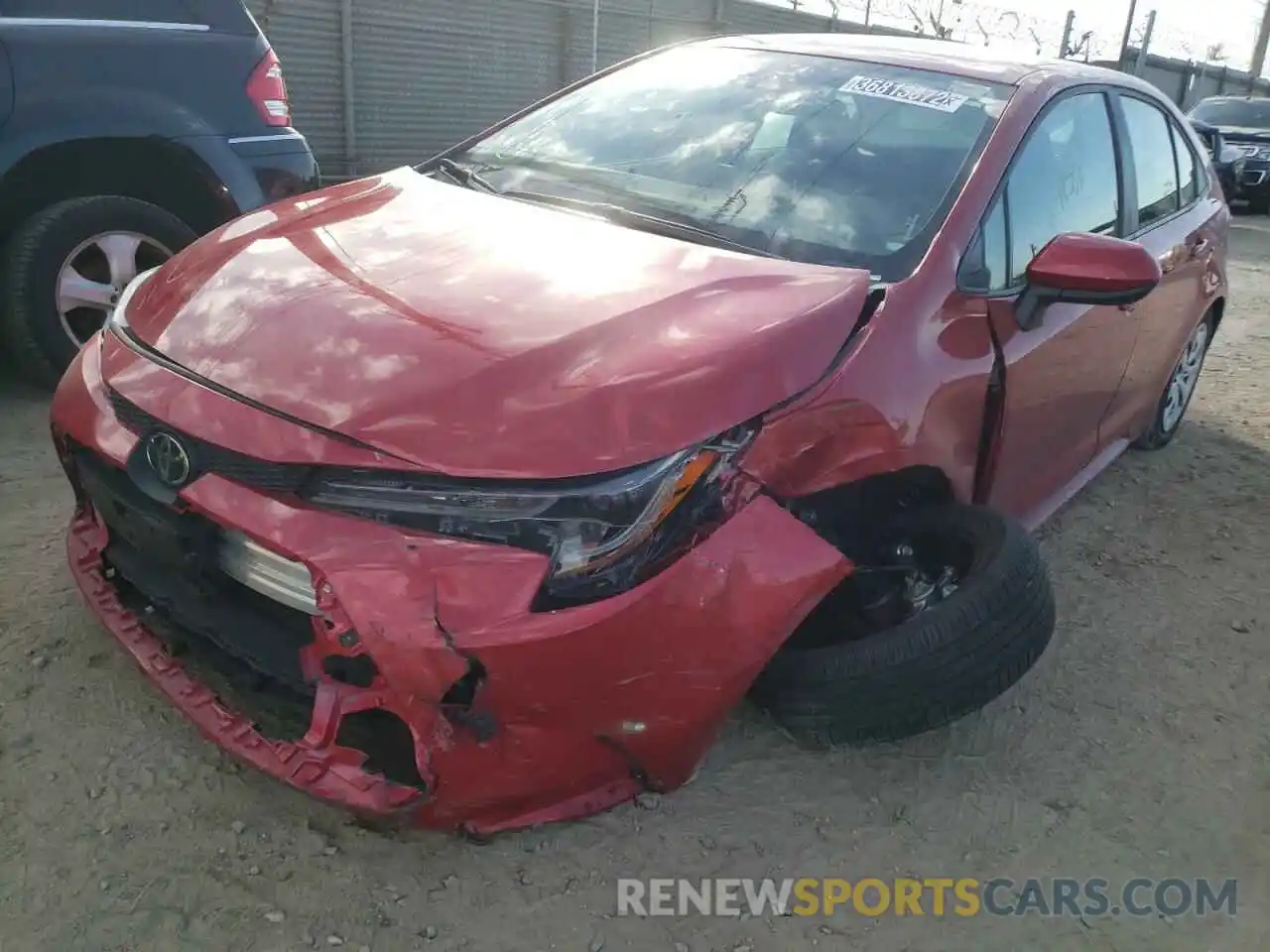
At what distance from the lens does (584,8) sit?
40.9ft

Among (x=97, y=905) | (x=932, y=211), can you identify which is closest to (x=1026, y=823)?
(x=932, y=211)

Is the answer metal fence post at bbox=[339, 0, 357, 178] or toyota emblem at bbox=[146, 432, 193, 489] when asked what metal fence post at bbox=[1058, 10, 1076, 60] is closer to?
metal fence post at bbox=[339, 0, 357, 178]

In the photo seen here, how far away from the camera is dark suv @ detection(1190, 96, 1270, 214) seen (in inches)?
619

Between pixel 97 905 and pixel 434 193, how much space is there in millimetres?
1961

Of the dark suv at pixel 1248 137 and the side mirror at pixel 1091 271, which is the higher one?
the side mirror at pixel 1091 271

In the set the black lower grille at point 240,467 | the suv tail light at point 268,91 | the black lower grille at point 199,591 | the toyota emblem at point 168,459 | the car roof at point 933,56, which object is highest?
the car roof at point 933,56

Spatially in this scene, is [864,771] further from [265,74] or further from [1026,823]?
[265,74]

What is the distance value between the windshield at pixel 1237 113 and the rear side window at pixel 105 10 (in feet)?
54.6

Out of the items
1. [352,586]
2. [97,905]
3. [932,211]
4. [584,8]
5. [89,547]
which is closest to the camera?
[352,586]

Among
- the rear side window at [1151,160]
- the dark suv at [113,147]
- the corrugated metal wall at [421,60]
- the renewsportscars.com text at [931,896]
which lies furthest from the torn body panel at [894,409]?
the corrugated metal wall at [421,60]

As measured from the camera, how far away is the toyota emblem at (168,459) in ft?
6.75

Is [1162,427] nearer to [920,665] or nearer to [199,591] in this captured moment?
[920,665]

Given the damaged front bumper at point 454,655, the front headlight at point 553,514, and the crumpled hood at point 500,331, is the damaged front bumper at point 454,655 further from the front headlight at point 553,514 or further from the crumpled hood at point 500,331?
the crumpled hood at point 500,331

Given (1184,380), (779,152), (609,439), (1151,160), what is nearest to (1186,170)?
(1151,160)
